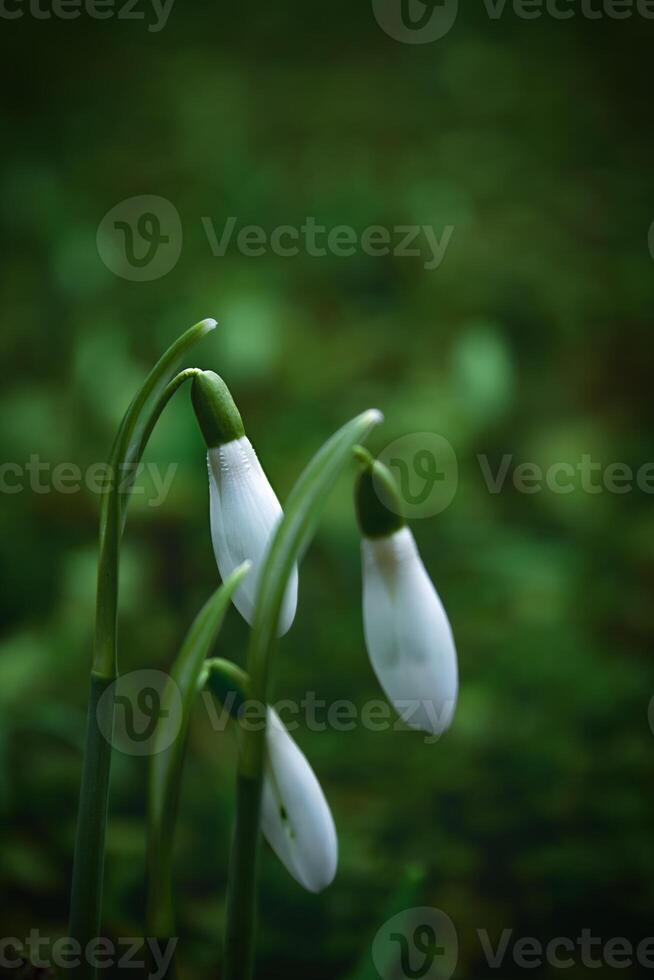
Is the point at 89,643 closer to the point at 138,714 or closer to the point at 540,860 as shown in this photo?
the point at 138,714

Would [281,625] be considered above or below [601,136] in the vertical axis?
below

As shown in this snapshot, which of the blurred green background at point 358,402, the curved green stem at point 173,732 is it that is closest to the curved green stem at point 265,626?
the curved green stem at point 173,732

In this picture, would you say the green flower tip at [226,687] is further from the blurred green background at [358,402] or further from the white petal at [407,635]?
the blurred green background at [358,402]

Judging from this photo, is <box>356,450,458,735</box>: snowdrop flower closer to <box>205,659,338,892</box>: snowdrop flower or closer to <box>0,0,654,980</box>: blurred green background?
<box>205,659,338,892</box>: snowdrop flower

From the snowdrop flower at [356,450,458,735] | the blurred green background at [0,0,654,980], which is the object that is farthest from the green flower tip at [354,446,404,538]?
the blurred green background at [0,0,654,980]

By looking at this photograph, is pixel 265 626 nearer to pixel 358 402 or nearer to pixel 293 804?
pixel 293 804

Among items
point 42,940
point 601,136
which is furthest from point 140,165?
point 42,940

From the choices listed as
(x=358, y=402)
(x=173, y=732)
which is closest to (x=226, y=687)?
(x=173, y=732)
